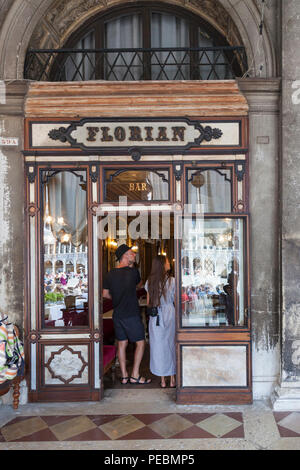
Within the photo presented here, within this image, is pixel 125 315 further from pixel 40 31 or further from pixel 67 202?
pixel 40 31

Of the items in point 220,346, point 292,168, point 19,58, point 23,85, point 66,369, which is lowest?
point 66,369

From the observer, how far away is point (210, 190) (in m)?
4.95

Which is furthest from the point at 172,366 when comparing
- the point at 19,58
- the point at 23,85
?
the point at 19,58

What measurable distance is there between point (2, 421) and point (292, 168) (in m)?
4.50

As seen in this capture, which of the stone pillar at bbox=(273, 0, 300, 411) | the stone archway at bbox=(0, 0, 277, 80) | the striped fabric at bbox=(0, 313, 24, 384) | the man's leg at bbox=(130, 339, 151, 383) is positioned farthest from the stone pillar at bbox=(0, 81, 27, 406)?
the stone pillar at bbox=(273, 0, 300, 411)

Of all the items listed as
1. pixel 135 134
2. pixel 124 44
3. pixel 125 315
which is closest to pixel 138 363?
pixel 125 315

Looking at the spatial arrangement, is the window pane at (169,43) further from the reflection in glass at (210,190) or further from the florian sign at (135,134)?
the reflection in glass at (210,190)

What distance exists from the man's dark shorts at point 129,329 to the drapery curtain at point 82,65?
3.60 m

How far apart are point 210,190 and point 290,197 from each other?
98 cm

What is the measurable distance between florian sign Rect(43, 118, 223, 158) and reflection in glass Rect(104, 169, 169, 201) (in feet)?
1.06

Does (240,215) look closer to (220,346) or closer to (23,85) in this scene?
(220,346)

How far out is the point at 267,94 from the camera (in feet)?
15.8

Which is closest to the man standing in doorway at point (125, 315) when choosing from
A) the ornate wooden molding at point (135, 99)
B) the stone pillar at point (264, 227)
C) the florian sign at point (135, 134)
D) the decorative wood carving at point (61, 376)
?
the decorative wood carving at point (61, 376)

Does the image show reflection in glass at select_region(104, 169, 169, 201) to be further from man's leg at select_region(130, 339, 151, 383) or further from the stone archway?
man's leg at select_region(130, 339, 151, 383)
